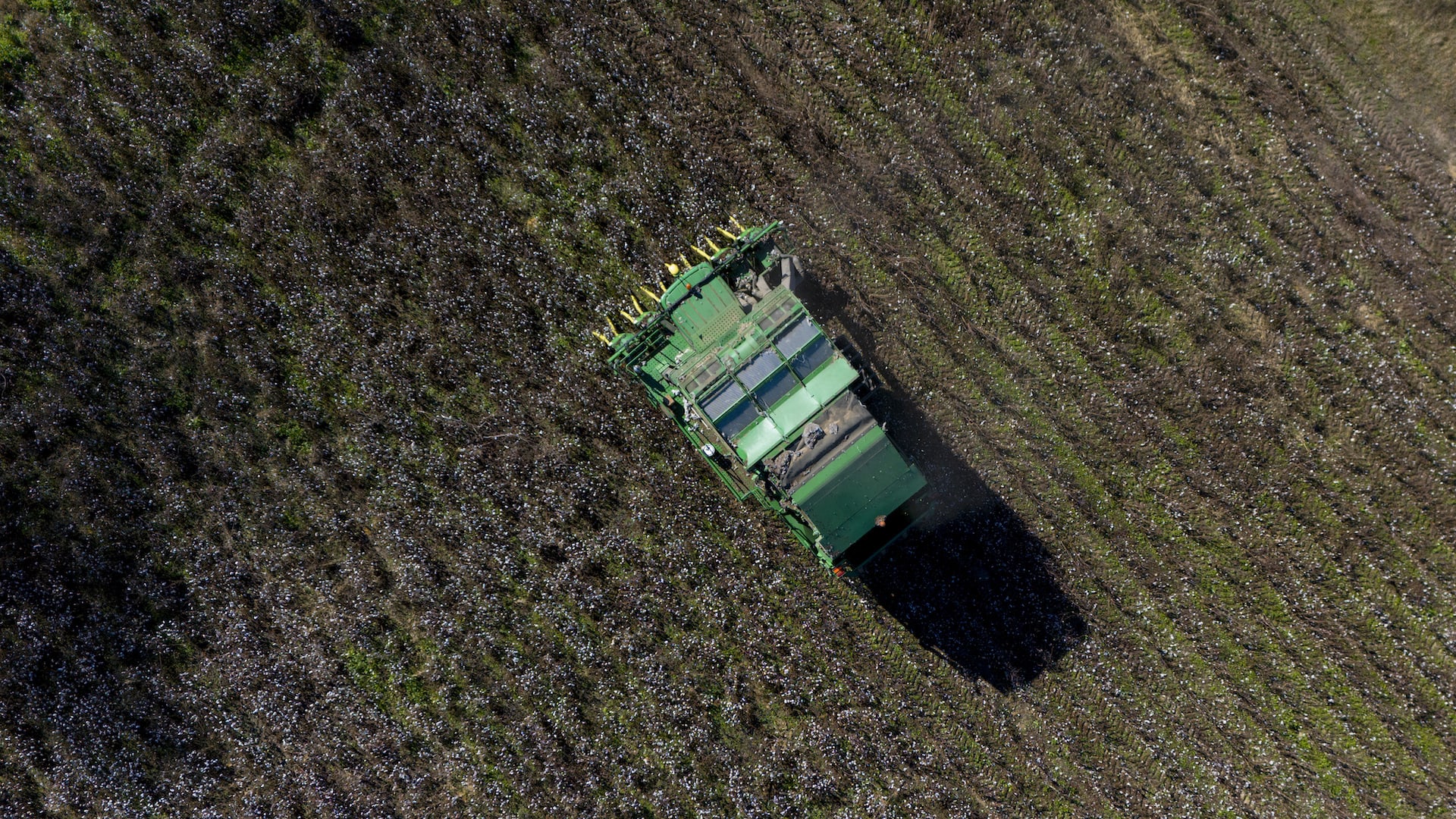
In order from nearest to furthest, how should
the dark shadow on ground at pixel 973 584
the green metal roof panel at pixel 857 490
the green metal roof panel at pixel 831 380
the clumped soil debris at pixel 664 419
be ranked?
the green metal roof panel at pixel 857 490, the green metal roof panel at pixel 831 380, the clumped soil debris at pixel 664 419, the dark shadow on ground at pixel 973 584

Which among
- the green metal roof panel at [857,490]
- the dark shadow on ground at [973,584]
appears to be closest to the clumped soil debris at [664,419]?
the dark shadow on ground at [973,584]

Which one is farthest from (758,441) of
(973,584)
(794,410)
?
(973,584)

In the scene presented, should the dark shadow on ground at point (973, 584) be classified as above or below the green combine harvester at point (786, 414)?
below

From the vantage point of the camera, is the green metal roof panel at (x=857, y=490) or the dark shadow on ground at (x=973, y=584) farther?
the dark shadow on ground at (x=973, y=584)

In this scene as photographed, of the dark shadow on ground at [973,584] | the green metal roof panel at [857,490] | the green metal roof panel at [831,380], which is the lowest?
the dark shadow on ground at [973,584]

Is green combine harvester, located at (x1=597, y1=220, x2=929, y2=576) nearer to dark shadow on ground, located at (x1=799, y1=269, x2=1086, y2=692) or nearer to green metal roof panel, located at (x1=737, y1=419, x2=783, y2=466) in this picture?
green metal roof panel, located at (x1=737, y1=419, x2=783, y2=466)

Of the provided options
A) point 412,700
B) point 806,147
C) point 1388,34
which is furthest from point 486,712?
point 1388,34

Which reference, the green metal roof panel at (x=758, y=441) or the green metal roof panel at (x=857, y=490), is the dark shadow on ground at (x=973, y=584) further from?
the green metal roof panel at (x=758, y=441)

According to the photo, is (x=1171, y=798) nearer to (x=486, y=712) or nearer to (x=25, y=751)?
(x=486, y=712)
